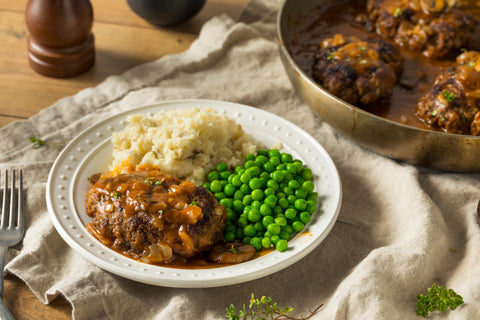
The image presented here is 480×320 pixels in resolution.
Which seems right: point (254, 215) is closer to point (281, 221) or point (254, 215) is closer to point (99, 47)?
point (281, 221)

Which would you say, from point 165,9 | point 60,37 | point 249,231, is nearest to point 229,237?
point 249,231

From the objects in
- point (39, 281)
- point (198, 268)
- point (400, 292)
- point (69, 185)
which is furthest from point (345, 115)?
point (39, 281)

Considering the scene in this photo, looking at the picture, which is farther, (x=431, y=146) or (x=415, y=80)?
(x=415, y=80)

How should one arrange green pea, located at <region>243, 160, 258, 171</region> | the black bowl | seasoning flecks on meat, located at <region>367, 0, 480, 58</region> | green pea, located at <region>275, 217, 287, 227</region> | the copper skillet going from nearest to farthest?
green pea, located at <region>275, 217, 287, 227</region> < the copper skillet < green pea, located at <region>243, 160, 258, 171</region> < seasoning flecks on meat, located at <region>367, 0, 480, 58</region> < the black bowl

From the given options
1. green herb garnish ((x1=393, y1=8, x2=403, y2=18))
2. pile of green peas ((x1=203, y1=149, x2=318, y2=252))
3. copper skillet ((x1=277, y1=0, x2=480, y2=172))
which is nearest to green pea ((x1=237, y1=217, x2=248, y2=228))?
pile of green peas ((x1=203, y1=149, x2=318, y2=252))

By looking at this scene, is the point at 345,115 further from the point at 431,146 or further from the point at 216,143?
the point at 216,143

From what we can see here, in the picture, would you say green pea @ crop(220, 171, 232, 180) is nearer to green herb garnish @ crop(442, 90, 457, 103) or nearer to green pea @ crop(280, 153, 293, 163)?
green pea @ crop(280, 153, 293, 163)
